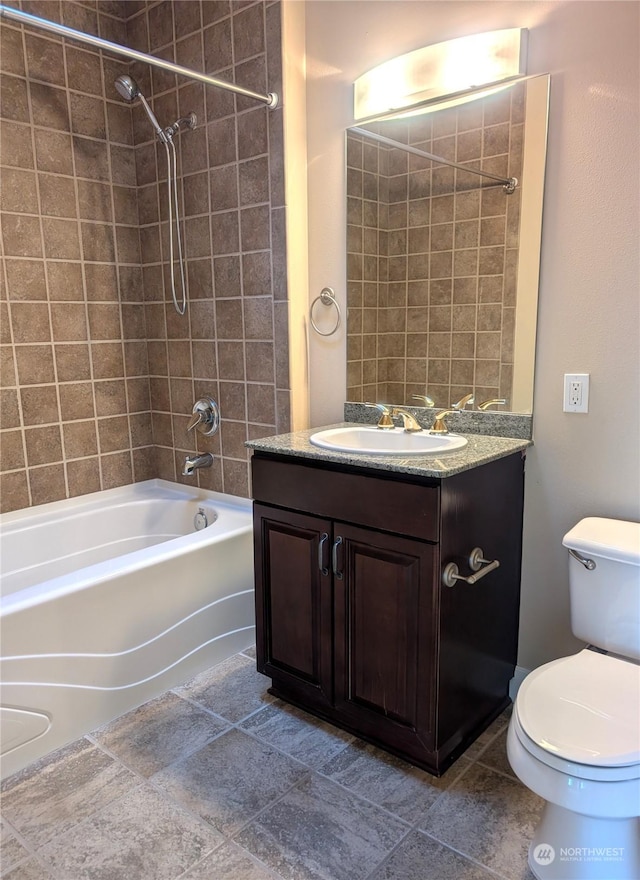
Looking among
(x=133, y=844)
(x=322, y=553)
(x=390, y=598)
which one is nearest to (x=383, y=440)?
(x=322, y=553)

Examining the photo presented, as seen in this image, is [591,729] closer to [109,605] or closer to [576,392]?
[576,392]

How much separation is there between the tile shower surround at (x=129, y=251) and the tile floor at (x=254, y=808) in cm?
109

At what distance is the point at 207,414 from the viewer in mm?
2654

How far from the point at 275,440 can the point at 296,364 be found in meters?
0.52

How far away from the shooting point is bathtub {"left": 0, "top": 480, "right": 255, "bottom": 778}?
68.7 inches

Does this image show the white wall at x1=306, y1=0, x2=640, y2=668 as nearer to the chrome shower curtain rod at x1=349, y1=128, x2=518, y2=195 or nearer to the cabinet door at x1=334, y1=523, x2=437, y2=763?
the chrome shower curtain rod at x1=349, y1=128, x2=518, y2=195

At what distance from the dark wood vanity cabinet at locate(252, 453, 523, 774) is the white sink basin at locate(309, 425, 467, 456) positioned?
11 cm

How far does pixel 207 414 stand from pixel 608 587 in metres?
1.72

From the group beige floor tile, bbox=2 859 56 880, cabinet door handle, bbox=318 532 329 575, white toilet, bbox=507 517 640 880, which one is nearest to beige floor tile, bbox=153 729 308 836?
beige floor tile, bbox=2 859 56 880

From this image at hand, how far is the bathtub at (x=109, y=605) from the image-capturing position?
174cm

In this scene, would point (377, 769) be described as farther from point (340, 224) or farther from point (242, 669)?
point (340, 224)

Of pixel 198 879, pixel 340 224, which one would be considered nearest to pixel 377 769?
pixel 198 879

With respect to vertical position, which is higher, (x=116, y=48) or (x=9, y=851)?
(x=116, y=48)

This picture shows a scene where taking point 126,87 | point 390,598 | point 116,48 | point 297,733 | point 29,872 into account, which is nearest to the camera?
point 29,872
